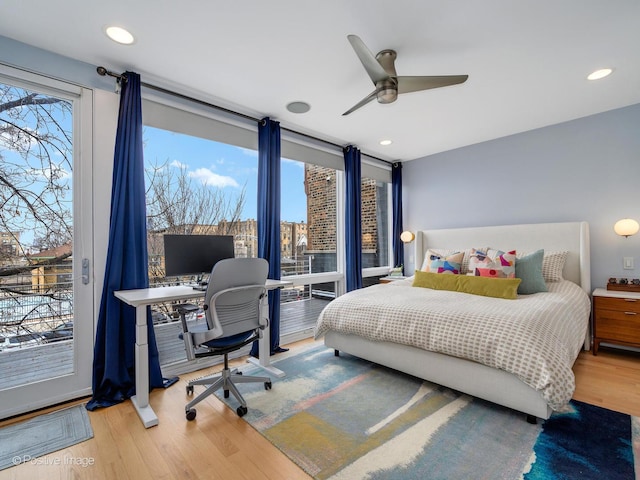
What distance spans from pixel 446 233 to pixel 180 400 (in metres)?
3.78

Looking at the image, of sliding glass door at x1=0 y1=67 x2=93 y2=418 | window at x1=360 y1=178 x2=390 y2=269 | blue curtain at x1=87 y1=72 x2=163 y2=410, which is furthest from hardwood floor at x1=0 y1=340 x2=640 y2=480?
window at x1=360 y1=178 x2=390 y2=269

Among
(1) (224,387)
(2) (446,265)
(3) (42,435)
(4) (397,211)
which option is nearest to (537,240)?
(2) (446,265)

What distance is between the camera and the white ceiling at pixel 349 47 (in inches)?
70.3

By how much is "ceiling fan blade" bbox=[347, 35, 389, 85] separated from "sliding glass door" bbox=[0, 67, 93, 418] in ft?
6.78

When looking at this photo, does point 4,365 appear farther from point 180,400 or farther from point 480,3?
point 480,3

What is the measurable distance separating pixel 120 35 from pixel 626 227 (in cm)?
464

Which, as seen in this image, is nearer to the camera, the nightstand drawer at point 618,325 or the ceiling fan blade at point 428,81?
the ceiling fan blade at point 428,81

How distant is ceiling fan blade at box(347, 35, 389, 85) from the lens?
1721 millimetres

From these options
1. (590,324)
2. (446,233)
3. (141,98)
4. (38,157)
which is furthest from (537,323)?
(38,157)

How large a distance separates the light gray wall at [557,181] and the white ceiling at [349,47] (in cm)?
37

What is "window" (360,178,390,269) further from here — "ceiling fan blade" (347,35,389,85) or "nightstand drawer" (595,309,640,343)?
"ceiling fan blade" (347,35,389,85)

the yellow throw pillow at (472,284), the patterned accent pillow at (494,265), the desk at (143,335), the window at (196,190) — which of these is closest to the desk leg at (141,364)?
the desk at (143,335)

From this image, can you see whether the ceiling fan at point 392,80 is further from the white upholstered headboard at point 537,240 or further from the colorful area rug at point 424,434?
the white upholstered headboard at point 537,240

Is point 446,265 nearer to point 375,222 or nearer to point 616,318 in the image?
point 616,318
